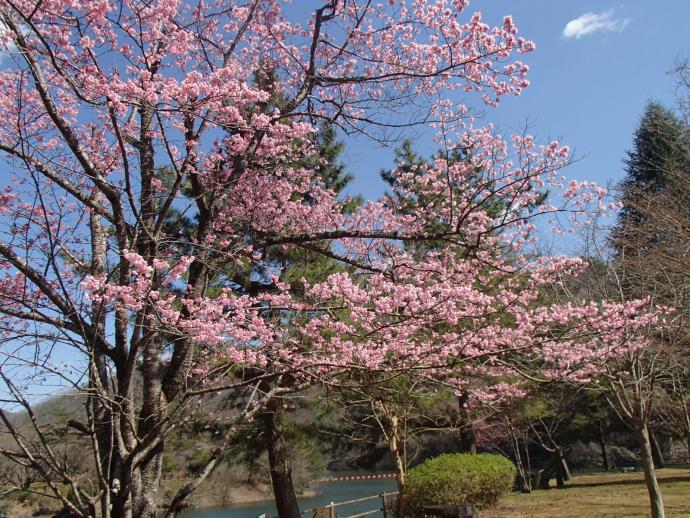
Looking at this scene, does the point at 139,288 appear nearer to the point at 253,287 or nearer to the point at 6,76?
the point at 6,76

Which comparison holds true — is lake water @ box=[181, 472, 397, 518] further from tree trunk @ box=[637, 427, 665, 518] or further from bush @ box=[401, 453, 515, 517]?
tree trunk @ box=[637, 427, 665, 518]

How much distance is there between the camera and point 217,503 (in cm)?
Result: 2125

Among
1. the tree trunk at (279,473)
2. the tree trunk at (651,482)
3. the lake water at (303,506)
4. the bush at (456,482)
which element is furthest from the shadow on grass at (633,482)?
the tree trunk at (279,473)

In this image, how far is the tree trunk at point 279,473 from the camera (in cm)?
930

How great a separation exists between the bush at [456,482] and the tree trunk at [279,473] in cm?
235

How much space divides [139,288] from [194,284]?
40.3 inches

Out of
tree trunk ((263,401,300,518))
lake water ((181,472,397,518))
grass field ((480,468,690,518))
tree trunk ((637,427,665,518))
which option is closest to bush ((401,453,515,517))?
grass field ((480,468,690,518))

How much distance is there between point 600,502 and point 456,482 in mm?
3902

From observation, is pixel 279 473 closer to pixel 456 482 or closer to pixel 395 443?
pixel 395 443

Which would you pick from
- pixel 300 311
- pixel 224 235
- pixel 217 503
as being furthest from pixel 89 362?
pixel 217 503

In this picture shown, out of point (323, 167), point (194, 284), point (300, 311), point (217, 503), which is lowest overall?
point (217, 503)

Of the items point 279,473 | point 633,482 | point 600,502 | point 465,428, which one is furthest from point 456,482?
point 633,482

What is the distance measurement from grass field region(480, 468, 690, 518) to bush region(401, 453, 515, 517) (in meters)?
0.49

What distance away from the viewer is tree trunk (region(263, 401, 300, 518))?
366 inches
